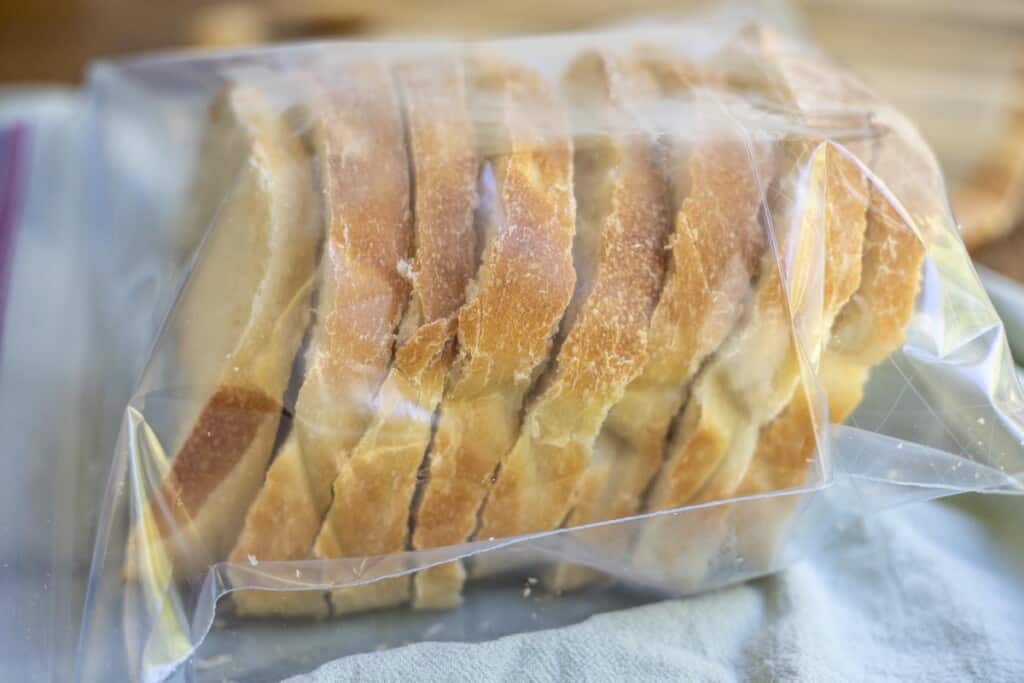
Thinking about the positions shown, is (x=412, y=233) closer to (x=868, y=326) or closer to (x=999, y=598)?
(x=868, y=326)

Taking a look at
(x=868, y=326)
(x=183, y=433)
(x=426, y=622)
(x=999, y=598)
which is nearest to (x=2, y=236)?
(x=183, y=433)

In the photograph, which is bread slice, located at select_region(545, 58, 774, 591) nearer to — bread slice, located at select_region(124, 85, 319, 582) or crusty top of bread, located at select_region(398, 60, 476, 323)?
crusty top of bread, located at select_region(398, 60, 476, 323)

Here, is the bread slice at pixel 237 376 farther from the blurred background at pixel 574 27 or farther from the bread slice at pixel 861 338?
the blurred background at pixel 574 27

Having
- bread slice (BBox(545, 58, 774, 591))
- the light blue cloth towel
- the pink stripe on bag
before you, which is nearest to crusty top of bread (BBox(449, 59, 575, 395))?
bread slice (BBox(545, 58, 774, 591))

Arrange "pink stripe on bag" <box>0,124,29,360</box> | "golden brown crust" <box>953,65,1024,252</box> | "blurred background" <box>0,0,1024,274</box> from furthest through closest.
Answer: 1. "blurred background" <box>0,0,1024,274</box>
2. "golden brown crust" <box>953,65,1024,252</box>
3. "pink stripe on bag" <box>0,124,29,360</box>

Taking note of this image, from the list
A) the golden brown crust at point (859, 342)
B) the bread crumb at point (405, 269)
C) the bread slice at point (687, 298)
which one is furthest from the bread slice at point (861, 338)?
the bread crumb at point (405, 269)

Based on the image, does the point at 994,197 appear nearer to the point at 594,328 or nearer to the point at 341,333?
the point at 594,328

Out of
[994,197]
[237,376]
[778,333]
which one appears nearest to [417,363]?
[237,376]
